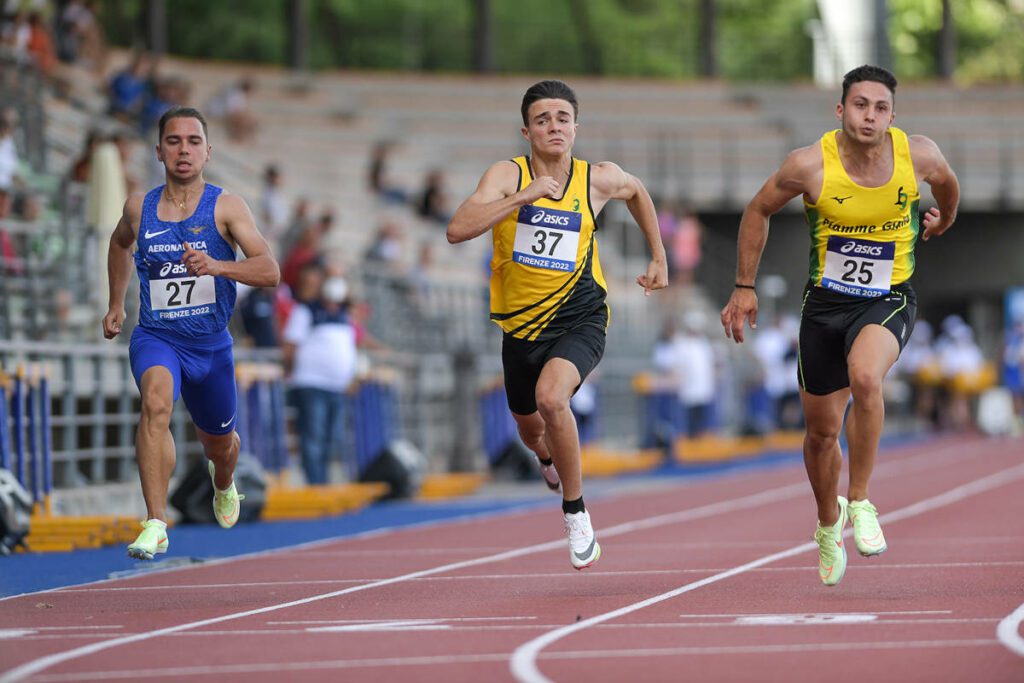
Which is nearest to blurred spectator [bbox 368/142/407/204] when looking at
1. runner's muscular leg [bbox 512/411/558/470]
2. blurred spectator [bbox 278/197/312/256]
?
blurred spectator [bbox 278/197/312/256]

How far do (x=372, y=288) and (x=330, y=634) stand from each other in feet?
47.5

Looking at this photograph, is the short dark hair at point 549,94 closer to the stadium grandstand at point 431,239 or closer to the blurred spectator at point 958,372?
the stadium grandstand at point 431,239

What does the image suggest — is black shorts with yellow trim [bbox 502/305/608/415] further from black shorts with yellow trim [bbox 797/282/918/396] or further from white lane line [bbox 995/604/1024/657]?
white lane line [bbox 995/604/1024/657]

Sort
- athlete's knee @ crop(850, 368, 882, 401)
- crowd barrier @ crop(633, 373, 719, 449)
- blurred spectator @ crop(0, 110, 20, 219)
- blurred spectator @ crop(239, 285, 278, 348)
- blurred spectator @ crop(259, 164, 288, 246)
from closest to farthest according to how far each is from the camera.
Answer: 1. athlete's knee @ crop(850, 368, 882, 401)
2. blurred spectator @ crop(0, 110, 20, 219)
3. blurred spectator @ crop(239, 285, 278, 348)
4. blurred spectator @ crop(259, 164, 288, 246)
5. crowd barrier @ crop(633, 373, 719, 449)

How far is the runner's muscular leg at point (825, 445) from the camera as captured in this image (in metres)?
8.91

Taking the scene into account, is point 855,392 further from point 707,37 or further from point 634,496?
point 707,37

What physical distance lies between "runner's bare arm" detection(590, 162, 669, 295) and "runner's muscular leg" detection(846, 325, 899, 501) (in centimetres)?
115

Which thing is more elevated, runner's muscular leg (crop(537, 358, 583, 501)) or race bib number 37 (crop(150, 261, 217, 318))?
race bib number 37 (crop(150, 261, 217, 318))

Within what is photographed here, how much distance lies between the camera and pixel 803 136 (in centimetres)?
4188

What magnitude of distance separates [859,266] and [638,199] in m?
1.36

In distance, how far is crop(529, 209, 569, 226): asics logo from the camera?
9.29 metres

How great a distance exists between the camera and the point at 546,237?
9.32 m

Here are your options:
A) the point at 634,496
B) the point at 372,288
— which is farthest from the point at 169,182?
the point at 372,288

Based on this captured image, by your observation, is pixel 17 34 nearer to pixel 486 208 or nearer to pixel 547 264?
pixel 547 264
